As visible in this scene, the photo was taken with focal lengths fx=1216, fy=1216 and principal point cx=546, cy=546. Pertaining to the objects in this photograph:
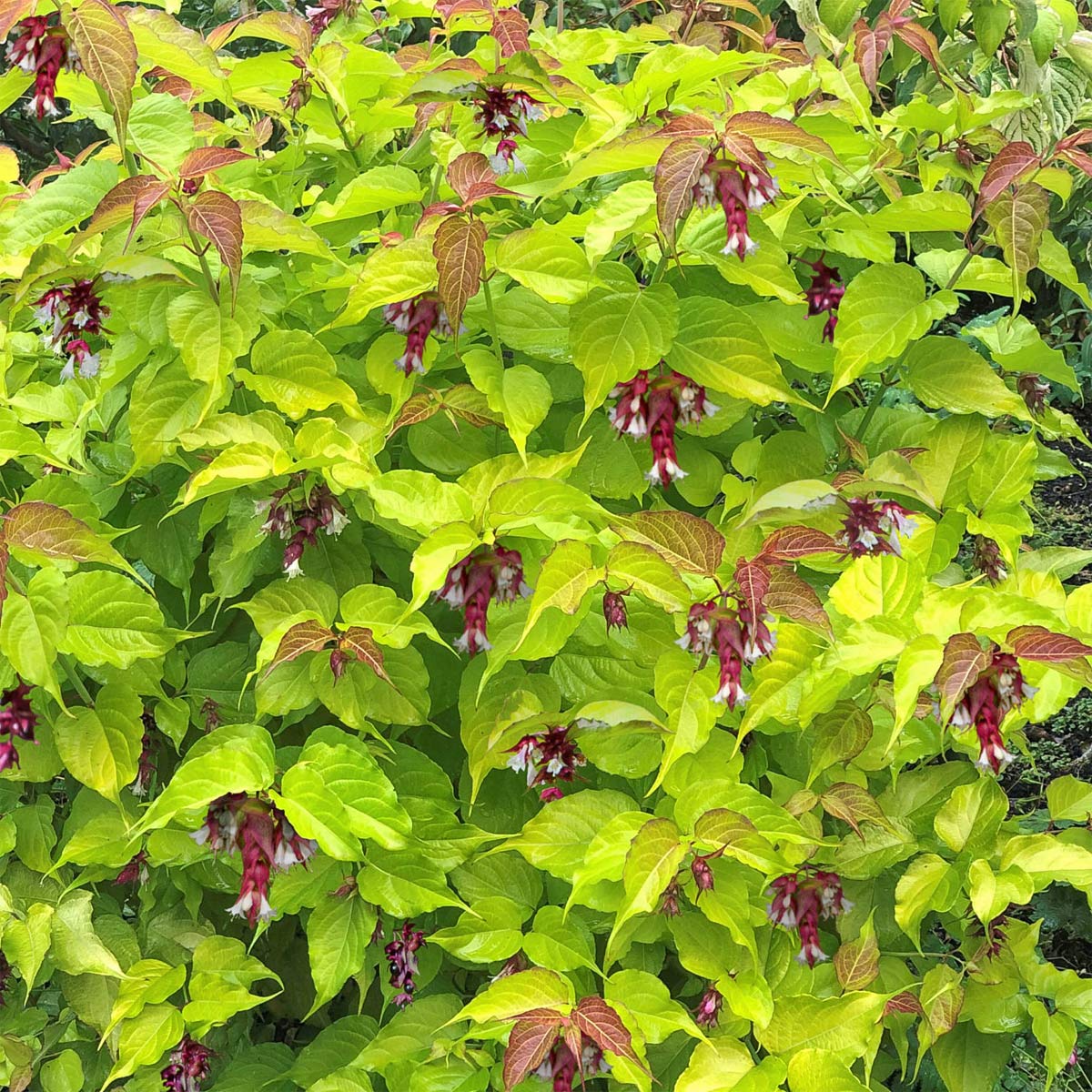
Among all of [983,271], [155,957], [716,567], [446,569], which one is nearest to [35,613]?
[446,569]

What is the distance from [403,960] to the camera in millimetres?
1717

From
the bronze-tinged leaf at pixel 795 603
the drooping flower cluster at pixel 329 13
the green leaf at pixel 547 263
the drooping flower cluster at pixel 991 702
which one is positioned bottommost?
the drooping flower cluster at pixel 991 702

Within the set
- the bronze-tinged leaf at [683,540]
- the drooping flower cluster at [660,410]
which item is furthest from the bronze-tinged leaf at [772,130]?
the bronze-tinged leaf at [683,540]

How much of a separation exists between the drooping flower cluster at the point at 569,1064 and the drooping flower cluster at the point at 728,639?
508mm

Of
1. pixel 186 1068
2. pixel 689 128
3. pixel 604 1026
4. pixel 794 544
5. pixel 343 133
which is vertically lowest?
pixel 186 1068

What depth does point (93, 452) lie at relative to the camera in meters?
1.89

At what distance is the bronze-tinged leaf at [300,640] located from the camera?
1.50 m

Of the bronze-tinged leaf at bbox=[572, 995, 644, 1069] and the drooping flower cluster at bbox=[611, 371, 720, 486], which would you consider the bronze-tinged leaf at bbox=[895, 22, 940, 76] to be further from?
the bronze-tinged leaf at bbox=[572, 995, 644, 1069]

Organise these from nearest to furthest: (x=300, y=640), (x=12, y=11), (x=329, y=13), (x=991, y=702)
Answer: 1. (x=12, y=11)
2. (x=991, y=702)
3. (x=300, y=640)
4. (x=329, y=13)

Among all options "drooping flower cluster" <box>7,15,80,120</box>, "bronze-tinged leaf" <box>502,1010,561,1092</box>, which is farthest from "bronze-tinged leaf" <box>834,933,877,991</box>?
"drooping flower cluster" <box>7,15,80,120</box>

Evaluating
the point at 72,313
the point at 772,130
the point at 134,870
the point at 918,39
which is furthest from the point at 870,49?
the point at 134,870

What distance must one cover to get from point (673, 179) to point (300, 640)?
2.33 feet

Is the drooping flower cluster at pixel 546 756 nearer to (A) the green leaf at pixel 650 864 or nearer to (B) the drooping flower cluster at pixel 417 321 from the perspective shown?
(A) the green leaf at pixel 650 864

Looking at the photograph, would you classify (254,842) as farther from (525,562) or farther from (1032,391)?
(1032,391)
